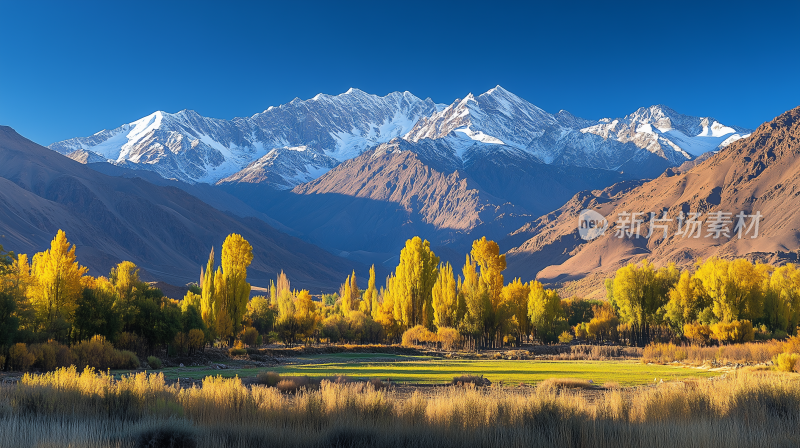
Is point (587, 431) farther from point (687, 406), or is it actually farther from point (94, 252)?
point (94, 252)

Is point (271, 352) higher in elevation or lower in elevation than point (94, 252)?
lower

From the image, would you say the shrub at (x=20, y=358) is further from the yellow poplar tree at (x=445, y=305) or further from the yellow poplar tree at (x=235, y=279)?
the yellow poplar tree at (x=445, y=305)

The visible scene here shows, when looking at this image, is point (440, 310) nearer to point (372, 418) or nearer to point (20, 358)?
point (20, 358)

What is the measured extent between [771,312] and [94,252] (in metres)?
177

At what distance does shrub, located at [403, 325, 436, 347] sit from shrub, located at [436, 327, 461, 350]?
2.96ft

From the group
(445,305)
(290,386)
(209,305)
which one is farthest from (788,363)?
(209,305)

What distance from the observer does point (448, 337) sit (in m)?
55.8

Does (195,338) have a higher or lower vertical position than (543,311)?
lower

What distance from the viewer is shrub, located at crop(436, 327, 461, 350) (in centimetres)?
5572

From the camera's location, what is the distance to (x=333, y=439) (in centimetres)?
920

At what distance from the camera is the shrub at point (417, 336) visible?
56.8 meters

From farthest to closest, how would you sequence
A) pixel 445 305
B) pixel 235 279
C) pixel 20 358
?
pixel 445 305, pixel 235 279, pixel 20 358

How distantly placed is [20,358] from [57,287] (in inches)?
311

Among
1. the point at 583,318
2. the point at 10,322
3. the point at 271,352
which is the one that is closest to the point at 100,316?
the point at 10,322
